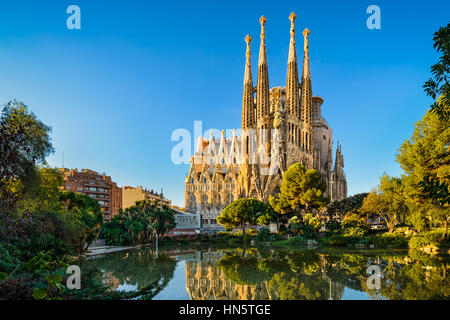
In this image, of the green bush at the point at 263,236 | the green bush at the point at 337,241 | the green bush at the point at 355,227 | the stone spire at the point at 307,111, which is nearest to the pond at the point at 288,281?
the green bush at the point at 337,241

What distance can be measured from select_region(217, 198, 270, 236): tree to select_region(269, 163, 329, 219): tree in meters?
2.04

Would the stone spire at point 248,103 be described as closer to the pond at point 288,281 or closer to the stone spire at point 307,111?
the stone spire at point 307,111

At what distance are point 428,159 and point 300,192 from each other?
705 inches

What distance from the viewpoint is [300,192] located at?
34938mm

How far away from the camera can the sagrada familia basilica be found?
52.8 metres

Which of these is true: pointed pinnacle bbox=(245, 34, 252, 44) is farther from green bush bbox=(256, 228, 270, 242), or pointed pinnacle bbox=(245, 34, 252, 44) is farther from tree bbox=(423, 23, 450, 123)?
tree bbox=(423, 23, 450, 123)

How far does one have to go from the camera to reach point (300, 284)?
34.9 feet

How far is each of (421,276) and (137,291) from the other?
10622mm

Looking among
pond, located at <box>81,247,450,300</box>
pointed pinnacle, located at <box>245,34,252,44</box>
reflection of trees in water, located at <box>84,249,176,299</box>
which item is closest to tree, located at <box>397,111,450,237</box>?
pond, located at <box>81,247,450,300</box>

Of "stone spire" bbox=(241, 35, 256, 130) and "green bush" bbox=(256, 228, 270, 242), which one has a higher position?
"stone spire" bbox=(241, 35, 256, 130)

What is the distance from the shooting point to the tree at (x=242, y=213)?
1341 inches
